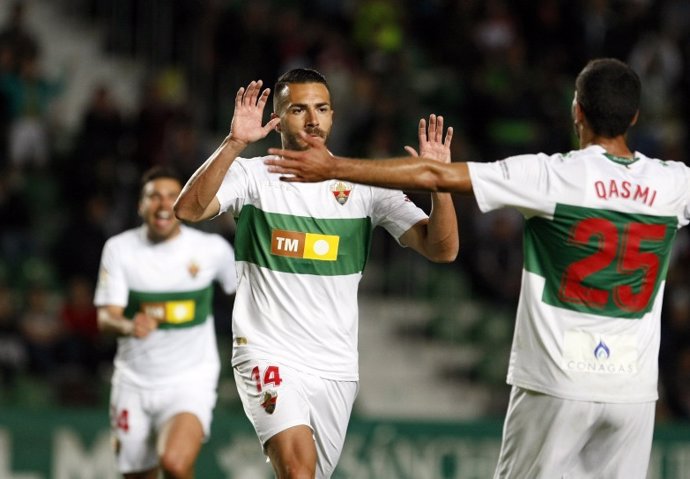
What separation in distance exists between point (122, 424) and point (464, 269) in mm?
6345

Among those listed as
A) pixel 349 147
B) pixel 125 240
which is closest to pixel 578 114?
pixel 125 240

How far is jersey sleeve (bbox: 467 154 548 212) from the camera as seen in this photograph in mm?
5301

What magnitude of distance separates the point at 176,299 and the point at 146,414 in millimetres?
804

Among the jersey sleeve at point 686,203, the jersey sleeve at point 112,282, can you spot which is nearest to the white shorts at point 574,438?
the jersey sleeve at point 686,203

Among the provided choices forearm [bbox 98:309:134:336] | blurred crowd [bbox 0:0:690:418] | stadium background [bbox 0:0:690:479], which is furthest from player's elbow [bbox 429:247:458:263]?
blurred crowd [bbox 0:0:690:418]

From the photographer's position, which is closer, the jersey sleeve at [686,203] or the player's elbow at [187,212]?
the jersey sleeve at [686,203]

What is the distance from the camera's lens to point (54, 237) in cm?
1330

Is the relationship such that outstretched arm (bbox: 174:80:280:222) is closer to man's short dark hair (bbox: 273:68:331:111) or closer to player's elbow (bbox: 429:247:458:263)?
man's short dark hair (bbox: 273:68:331:111)

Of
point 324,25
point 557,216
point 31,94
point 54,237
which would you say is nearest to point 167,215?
point 557,216

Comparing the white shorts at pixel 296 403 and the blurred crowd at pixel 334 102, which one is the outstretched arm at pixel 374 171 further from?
the blurred crowd at pixel 334 102

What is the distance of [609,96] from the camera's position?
5.44 m

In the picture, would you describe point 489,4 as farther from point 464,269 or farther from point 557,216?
point 557,216

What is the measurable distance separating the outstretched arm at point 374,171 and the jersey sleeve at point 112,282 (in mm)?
3286

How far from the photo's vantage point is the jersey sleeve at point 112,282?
8.25 m
